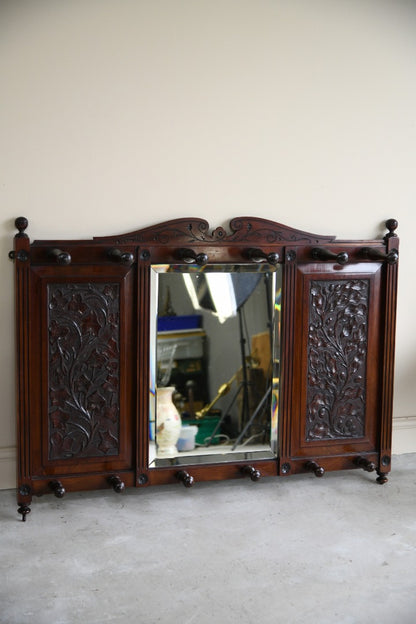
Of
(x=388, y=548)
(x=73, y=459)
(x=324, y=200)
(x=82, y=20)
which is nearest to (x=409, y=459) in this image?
(x=388, y=548)

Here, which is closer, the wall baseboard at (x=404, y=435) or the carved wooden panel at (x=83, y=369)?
the carved wooden panel at (x=83, y=369)

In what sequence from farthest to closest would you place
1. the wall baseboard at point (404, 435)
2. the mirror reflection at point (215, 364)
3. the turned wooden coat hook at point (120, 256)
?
the wall baseboard at point (404, 435)
the mirror reflection at point (215, 364)
the turned wooden coat hook at point (120, 256)

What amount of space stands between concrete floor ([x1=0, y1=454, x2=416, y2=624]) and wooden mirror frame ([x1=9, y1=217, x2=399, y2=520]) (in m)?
0.09

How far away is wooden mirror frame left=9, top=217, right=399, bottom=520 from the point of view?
285 cm

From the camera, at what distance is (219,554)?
2.54m

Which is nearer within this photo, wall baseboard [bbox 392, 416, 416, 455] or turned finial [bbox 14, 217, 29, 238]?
turned finial [bbox 14, 217, 29, 238]

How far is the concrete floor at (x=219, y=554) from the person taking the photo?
2207 mm

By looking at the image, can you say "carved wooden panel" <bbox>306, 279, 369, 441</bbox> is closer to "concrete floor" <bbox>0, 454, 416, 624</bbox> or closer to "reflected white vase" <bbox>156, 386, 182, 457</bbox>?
"concrete floor" <bbox>0, 454, 416, 624</bbox>

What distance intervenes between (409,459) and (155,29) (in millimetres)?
2156

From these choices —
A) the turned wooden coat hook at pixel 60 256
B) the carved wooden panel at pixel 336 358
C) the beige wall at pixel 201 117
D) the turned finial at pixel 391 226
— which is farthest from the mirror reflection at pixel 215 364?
the turned finial at pixel 391 226

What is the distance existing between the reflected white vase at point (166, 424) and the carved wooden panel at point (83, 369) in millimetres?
180

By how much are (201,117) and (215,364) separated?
1000mm

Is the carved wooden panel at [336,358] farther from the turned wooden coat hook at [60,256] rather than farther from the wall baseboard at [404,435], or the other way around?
the turned wooden coat hook at [60,256]

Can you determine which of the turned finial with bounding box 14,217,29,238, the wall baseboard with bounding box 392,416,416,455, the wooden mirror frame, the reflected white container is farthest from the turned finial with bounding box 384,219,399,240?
the turned finial with bounding box 14,217,29,238
